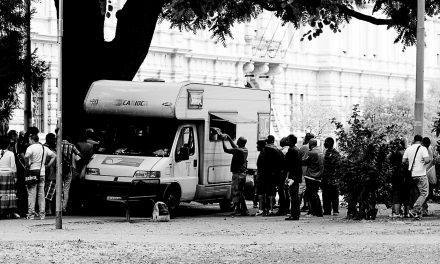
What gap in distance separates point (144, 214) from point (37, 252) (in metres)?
10.1

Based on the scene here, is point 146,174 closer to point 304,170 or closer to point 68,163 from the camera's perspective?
point 68,163

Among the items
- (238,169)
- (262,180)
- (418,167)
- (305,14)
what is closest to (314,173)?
(262,180)

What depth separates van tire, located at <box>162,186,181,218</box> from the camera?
87.5 ft

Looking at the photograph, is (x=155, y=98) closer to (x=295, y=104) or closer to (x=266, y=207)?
(x=266, y=207)

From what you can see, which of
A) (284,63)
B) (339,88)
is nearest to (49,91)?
(284,63)

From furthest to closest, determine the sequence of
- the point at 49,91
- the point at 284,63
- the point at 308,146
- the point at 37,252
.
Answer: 1. the point at 284,63
2. the point at 49,91
3. the point at 308,146
4. the point at 37,252

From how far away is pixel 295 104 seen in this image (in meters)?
73.3

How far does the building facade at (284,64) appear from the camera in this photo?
53.1m

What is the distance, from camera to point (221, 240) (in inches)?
813

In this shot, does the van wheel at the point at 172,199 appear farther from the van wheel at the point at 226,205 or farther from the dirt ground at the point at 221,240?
the van wheel at the point at 226,205

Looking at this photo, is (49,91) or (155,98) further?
(49,91)

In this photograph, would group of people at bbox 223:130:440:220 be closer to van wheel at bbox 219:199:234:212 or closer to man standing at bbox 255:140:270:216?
man standing at bbox 255:140:270:216

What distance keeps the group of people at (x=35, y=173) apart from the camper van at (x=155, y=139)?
1.22 ft

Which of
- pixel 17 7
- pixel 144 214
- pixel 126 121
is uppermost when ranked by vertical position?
pixel 17 7
